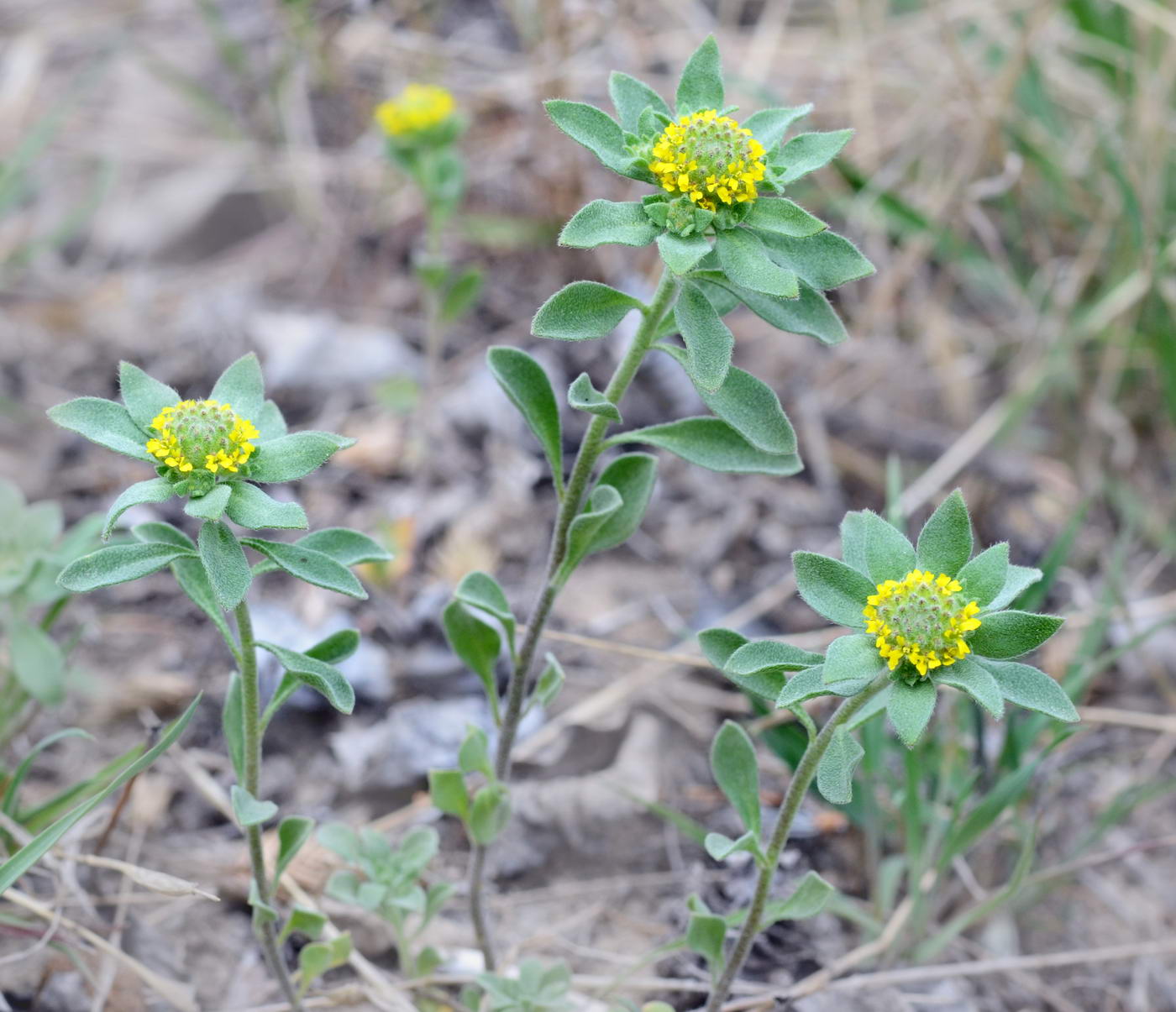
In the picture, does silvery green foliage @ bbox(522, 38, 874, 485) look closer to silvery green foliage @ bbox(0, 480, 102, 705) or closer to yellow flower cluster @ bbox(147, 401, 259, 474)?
yellow flower cluster @ bbox(147, 401, 259, 474)

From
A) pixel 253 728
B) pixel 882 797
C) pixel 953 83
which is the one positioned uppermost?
pixel 953 83

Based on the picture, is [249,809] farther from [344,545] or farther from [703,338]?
[703,338]

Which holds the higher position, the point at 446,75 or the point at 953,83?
the point at 953,83

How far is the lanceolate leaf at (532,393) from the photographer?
73.8 inches

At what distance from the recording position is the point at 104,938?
2156 millimetres

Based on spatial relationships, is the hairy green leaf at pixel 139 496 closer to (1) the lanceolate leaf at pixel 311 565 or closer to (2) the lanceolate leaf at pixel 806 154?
(1) the lanceolate leaf at pixel 311 565

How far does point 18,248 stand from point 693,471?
2.41m

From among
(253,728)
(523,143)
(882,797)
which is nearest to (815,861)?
(882,797)

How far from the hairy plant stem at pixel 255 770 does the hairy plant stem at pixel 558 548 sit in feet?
1.13

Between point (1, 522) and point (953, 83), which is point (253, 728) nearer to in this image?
point (1, 522)

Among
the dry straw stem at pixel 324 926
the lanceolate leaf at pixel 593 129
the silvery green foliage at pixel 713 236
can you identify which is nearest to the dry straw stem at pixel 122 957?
the dry straw stem at pixel 324 926

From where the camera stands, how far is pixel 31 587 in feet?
7.59

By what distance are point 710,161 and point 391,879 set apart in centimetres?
131

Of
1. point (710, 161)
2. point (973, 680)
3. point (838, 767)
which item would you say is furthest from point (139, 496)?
point (973, 680)
